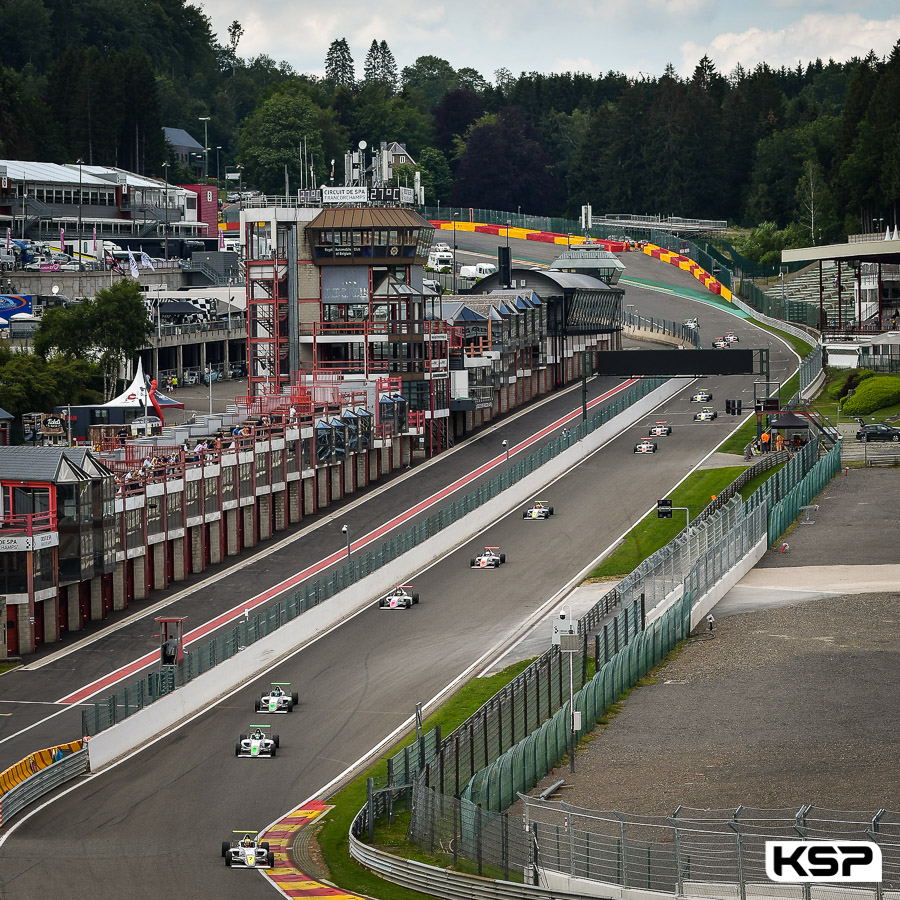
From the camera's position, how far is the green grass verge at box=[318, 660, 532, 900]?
52.9 metres

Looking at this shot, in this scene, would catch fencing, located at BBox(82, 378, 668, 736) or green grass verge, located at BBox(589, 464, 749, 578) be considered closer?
catch fencing, located at BBox(82, 378, 668, 736)

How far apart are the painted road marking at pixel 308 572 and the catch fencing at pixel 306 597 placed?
100cm

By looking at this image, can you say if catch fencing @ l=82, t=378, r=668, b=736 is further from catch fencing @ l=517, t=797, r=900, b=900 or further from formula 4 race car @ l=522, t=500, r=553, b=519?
catch fencing @ l=517, t=797, r=900, b=900

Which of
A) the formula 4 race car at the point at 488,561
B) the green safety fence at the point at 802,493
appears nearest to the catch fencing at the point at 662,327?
the green safety fence at the point at 802,493

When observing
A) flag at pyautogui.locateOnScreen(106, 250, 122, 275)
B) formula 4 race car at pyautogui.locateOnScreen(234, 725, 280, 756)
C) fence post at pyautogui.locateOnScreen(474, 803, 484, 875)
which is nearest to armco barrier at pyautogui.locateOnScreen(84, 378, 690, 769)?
formula 4 race car at pyautogui.locateOnScreen(234, 725, 280, 756)

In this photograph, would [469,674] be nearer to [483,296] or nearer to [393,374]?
[393,374]

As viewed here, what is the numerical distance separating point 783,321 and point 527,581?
93570 mm

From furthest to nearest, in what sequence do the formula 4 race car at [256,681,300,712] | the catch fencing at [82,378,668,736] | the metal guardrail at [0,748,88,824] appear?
1. the formula 4 race car at [256,681,300,712]
2. the catch fencing at [82,378,668,736]
3. the metal guardrail at [0,748,88,824]

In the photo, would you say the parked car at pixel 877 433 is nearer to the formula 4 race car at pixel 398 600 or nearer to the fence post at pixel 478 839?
the formula 4 race car at pixel 398 600

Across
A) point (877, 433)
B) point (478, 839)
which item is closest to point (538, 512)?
point (877, 433)

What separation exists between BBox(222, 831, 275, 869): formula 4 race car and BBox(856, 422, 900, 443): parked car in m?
72.3

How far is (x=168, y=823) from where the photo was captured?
195ft

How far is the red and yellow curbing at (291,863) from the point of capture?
52469 mm

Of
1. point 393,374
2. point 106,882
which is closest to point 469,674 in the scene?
point 106,882
